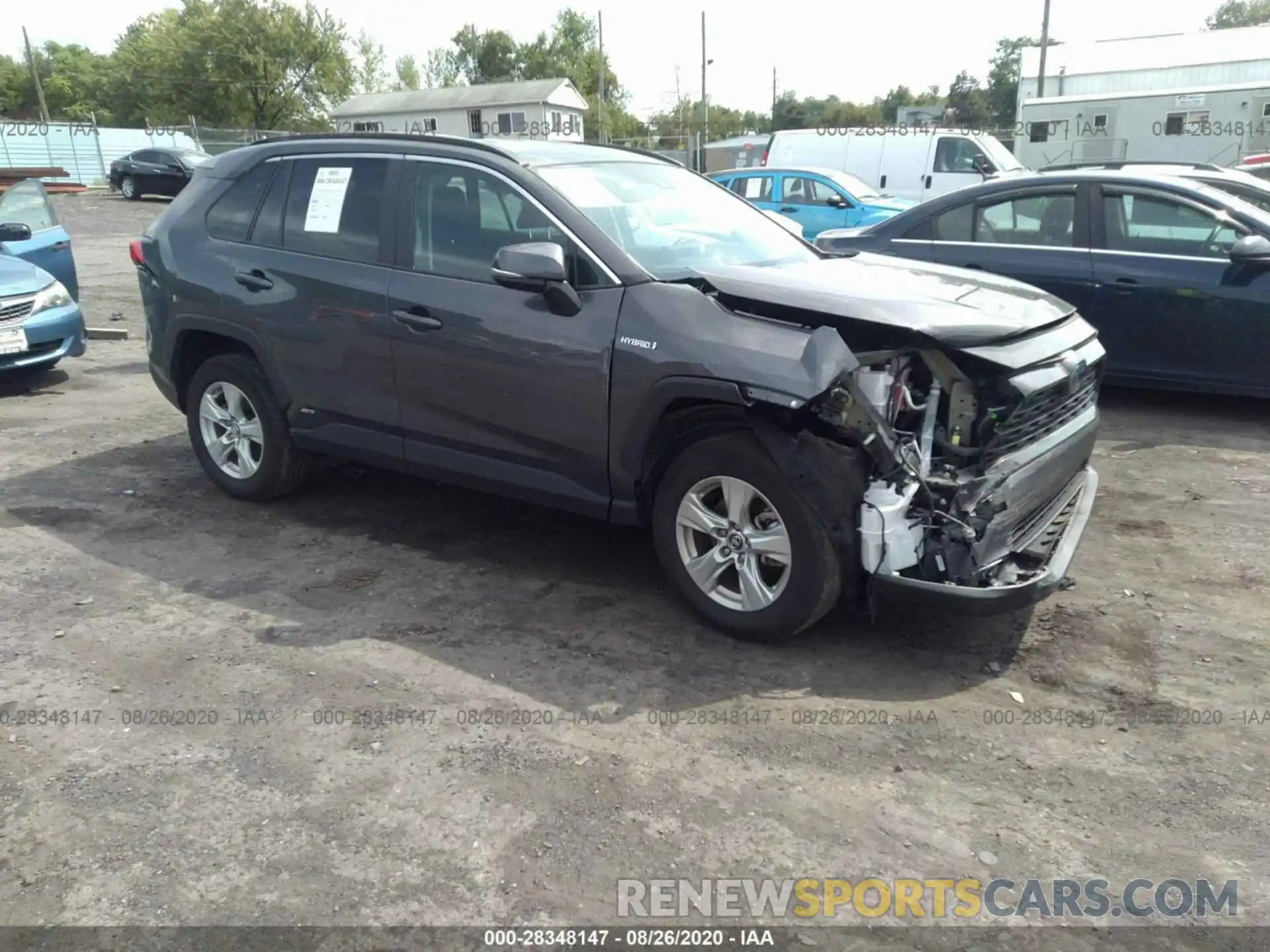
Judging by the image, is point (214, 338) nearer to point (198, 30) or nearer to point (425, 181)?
point (425, 181)

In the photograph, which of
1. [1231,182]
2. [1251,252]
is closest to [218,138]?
[1231,182]

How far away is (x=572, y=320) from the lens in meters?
4.07

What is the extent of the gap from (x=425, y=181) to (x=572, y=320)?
3.82 feet

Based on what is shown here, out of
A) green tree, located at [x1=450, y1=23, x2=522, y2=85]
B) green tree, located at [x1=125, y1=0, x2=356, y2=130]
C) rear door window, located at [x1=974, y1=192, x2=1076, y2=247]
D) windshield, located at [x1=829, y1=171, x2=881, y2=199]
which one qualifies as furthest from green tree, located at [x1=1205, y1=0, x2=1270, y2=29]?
rear door window, located at [x1=974, y1=192, x2=1076, y2=247]

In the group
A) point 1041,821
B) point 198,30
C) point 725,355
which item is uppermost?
point 198,30

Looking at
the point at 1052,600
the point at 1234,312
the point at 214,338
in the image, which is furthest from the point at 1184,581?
the point at 214,338

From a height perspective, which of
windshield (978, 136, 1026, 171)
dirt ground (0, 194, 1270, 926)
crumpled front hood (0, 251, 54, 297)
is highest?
windshield (978, 136, 1026, 171)

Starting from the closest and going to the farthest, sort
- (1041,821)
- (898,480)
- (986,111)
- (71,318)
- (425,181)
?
(1041,821)
(898,480)
(425,181)
(71,318)
(986,111)

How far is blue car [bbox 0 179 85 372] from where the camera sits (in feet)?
26.0

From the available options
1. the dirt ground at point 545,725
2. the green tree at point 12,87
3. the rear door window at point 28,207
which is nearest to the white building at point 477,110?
the green tree at point 12,87

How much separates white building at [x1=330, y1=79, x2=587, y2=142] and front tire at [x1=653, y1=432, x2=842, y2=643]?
51.3 metres

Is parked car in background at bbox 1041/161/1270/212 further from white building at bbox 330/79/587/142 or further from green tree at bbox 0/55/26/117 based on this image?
green tree at bbox 0/55/26/117

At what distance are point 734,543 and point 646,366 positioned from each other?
77 centimetres

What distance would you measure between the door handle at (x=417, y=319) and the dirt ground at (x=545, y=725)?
114 cm
